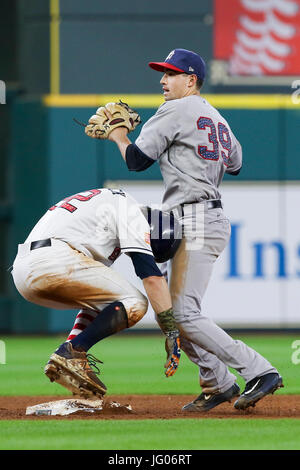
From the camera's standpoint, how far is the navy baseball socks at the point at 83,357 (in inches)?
188

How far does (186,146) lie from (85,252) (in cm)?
74

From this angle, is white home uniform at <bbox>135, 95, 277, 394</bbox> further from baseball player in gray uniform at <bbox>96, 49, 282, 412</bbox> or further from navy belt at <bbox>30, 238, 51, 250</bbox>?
navy belt at <bbox>30, 238, 51, 250</bbox>

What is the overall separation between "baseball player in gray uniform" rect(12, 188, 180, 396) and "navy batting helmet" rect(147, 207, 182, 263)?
0.37 feet

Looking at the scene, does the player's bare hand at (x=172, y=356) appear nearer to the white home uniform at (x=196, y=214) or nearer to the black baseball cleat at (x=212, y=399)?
the white home uniform at (x=196, y=214)

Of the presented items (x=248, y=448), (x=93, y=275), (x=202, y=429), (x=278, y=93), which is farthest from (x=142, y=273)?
(x=278, y=93)

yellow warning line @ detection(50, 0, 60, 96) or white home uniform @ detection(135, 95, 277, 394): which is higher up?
yellow warning line @ detection(50, 0, 60, 96)

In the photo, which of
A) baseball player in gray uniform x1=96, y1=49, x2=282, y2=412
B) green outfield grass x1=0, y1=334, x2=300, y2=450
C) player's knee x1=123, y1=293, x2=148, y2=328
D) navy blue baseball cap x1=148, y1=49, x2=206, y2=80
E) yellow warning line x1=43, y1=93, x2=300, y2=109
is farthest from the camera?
yellow warning line x1=43, y1=93, x2=300, y2=109

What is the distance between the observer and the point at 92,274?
16.1 feet

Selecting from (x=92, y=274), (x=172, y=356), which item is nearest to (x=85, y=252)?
(x=92, y=274)

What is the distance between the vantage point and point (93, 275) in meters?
4.92

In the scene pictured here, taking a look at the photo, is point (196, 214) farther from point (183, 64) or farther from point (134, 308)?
point (183, 64)

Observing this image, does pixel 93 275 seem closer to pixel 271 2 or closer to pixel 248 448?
pixel 248 448

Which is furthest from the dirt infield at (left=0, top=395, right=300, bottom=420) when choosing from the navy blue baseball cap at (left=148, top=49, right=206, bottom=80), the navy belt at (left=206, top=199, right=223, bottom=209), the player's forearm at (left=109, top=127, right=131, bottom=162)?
the navy blue baseball cap at (left=148, top=49, right=206, bottom=80)

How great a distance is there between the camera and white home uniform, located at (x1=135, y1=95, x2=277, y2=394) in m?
5.05
